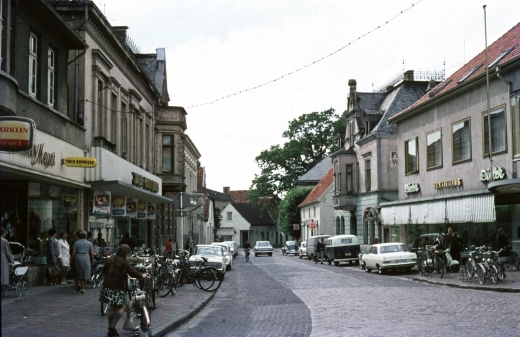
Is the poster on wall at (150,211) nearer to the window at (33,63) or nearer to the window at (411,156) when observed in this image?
the window at (411,156)

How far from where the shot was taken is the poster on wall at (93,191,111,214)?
79.3ft

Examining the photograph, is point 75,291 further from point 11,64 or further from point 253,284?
point 253,284

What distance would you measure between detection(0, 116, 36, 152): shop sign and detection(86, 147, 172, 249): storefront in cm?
1320

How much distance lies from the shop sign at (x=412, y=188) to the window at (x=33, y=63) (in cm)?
2177

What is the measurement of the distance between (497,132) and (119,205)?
15.5 meters

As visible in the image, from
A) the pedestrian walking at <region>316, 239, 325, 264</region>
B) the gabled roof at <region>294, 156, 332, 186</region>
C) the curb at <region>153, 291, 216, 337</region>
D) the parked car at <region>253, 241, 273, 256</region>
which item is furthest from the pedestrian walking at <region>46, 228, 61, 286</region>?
the gabled roof at <region>294, 156, 332, 186</region>

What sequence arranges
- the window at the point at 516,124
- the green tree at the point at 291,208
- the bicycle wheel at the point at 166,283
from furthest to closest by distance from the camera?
the green tree at the point at 291,208, the window at the point at 516,124, the bicycle wheel at the point at 166,283

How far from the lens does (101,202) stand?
24406 mm

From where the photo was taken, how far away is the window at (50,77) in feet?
66.3

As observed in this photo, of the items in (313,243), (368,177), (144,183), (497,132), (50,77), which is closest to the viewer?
(50,77)

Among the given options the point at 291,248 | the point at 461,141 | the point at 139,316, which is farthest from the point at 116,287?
the point at 291,248

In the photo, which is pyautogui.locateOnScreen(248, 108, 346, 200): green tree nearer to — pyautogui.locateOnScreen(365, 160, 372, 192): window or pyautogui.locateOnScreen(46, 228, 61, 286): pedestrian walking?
→ pyautogui.locateOnScreen(365, 160, 372, 192): window

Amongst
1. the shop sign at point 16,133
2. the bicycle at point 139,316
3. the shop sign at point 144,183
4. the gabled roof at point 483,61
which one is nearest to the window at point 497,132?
the gabled roof at point 483,61

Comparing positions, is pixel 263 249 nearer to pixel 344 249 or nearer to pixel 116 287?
pixel 344 249
